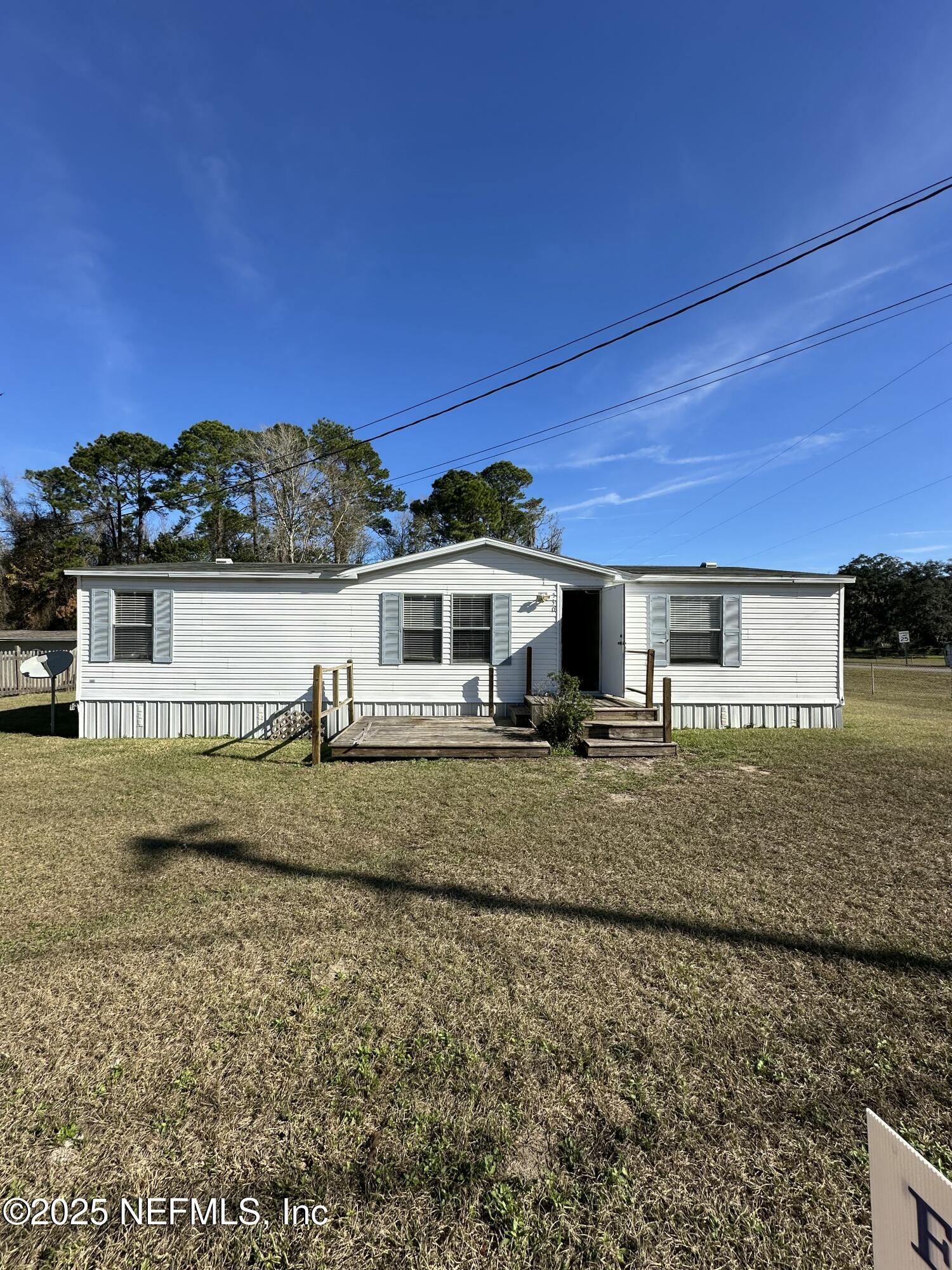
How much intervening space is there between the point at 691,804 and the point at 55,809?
6402mm

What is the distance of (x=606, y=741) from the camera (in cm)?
788

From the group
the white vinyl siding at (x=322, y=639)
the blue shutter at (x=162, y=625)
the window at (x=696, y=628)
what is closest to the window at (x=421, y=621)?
the white vinyl siding at (x=322, y=639)

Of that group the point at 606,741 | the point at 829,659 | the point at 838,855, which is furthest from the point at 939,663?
the point at 838,855

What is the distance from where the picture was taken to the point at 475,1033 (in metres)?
2.29

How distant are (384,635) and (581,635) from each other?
4.35 meters

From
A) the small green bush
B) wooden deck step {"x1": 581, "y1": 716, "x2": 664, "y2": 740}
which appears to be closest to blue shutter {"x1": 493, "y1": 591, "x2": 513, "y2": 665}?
the small green bush

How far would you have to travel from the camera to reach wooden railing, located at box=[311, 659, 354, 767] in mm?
7176

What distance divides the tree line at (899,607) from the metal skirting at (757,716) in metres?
39.4

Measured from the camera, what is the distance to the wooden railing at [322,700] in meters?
7.18

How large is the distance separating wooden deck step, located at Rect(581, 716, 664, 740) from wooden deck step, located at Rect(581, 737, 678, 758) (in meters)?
0.21

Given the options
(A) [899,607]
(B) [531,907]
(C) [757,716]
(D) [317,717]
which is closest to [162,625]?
(D) [317,717]

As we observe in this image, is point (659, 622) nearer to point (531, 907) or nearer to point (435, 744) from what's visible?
point (435, 744)

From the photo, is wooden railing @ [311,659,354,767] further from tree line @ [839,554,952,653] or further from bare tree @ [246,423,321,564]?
tree line @ [839,554,952,653]

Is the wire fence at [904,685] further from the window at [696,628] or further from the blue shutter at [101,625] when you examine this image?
the blue shutter at [101,625]
